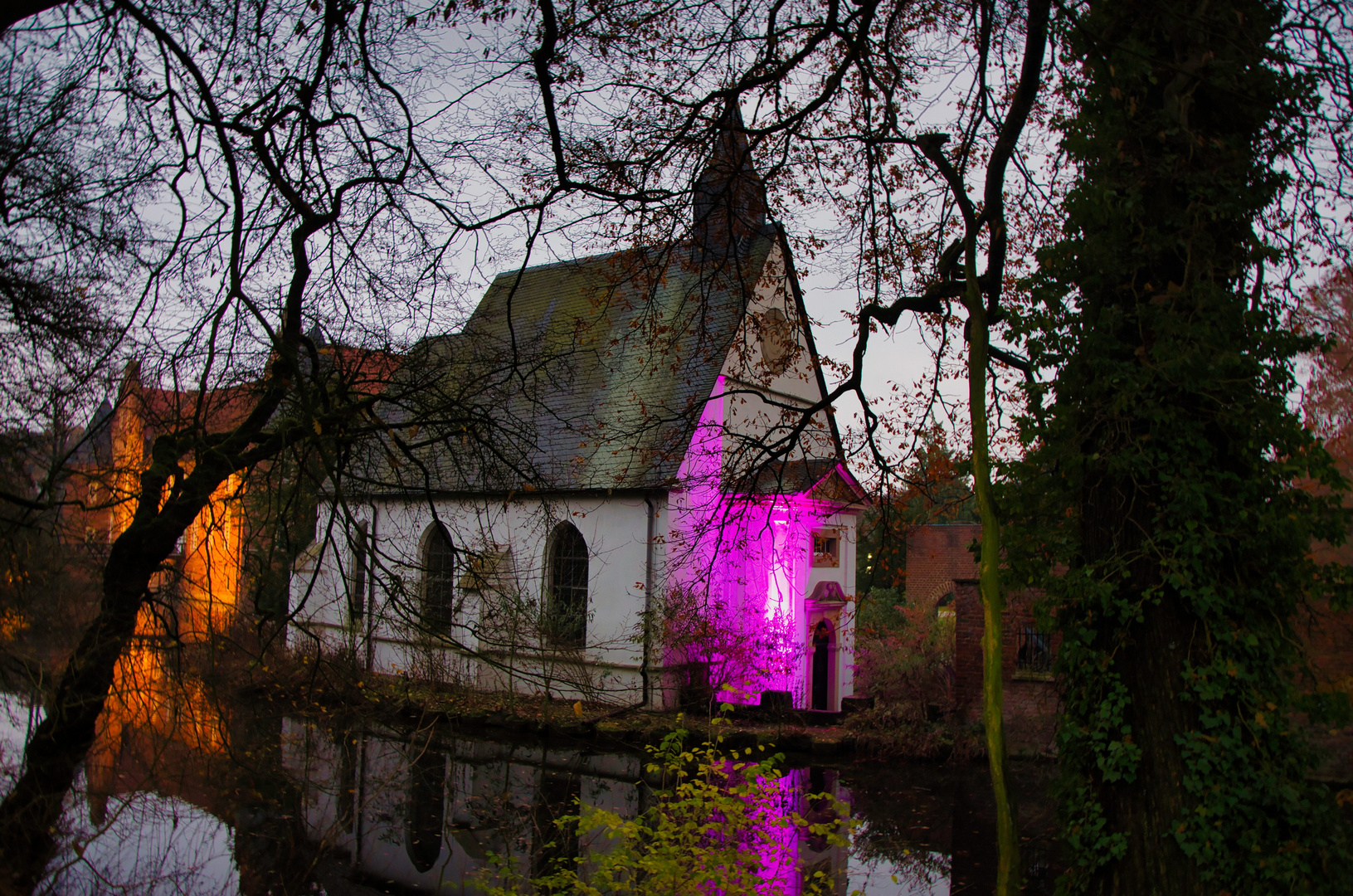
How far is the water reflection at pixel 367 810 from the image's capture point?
6.03m

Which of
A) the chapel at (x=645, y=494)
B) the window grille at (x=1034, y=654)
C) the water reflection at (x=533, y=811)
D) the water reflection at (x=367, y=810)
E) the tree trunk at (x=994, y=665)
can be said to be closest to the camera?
the tree trunk at (x=994, y=665)

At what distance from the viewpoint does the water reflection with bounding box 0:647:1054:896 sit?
19.8 feet

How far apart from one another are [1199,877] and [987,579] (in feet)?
9.64

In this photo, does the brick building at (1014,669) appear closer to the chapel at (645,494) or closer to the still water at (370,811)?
the still water at (370,811)

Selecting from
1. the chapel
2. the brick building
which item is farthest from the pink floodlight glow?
the brick building

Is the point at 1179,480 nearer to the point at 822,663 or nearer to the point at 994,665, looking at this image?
the point at 994,665

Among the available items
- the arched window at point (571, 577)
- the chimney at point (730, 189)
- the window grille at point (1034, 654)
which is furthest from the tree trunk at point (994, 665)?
the arched window at point (571, 577)

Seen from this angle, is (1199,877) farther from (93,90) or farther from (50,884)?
(93,90)

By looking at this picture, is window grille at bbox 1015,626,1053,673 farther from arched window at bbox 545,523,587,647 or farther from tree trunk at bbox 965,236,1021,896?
tree trunk at bbox 965,236,1021,896

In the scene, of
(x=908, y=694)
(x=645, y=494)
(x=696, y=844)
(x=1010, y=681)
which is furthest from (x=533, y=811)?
(x=645, y=494)

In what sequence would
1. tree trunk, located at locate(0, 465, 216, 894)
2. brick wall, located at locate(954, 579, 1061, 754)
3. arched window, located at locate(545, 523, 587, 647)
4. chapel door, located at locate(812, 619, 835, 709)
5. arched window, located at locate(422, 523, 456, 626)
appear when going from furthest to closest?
chapel door, located at locate(812, 619, 835, 709) → arched window, located at locate(545, 523, 587, 647) → brick wall, located at locate(954, 579, 1061, 754) → arched window, located at locate(422, 523, 456, 626) → tree trunk, located at locate(0, 465, 216, 894)

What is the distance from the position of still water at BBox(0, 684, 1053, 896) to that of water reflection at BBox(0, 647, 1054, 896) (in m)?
0.03

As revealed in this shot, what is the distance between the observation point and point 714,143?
665cm

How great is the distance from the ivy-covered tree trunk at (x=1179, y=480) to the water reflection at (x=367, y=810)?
1.56m
